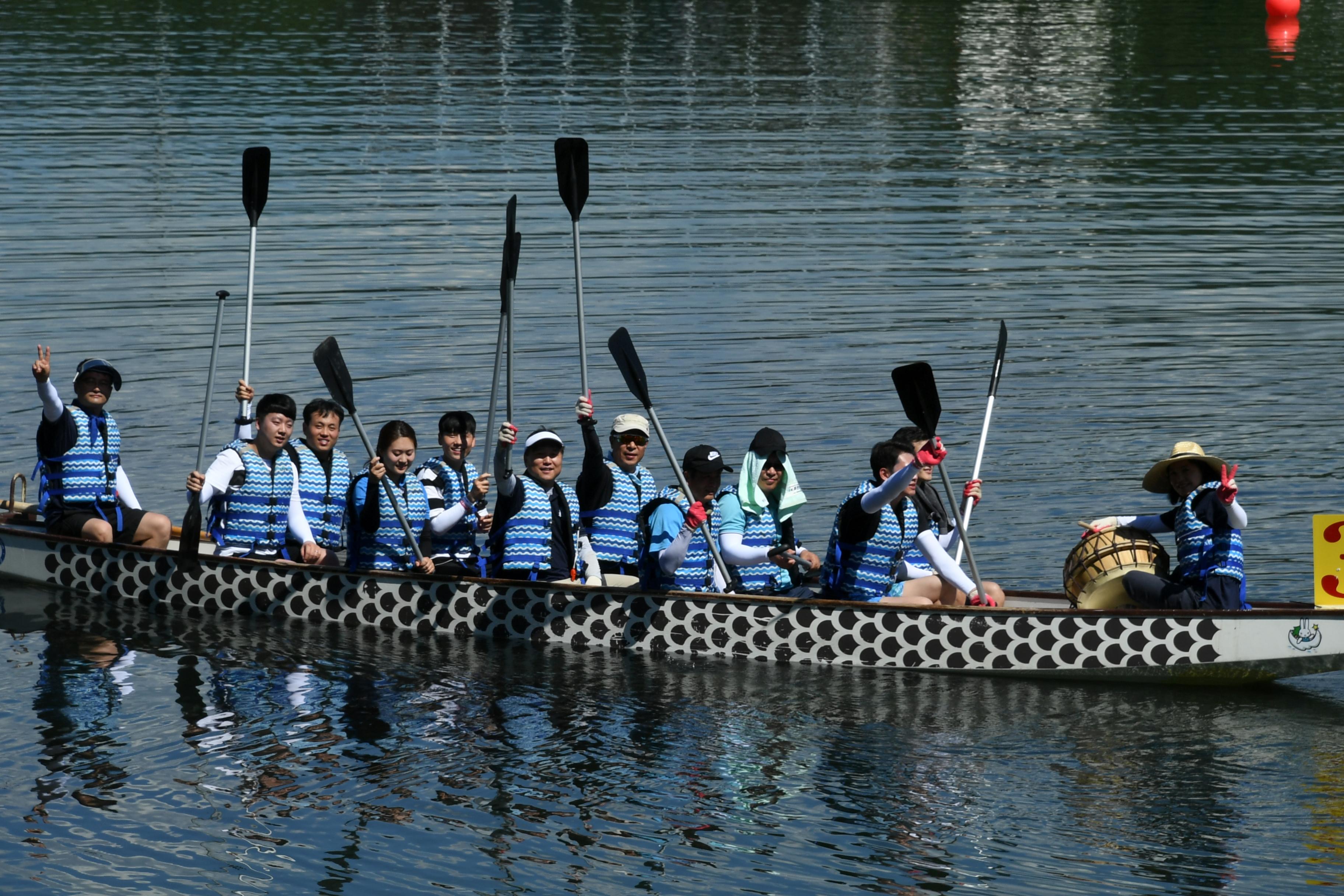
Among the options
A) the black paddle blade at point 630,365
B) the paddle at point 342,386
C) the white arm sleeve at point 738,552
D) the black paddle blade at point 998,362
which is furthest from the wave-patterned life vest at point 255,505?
the black paddle blade at point 998,362

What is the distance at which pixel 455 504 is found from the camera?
15.0 metres

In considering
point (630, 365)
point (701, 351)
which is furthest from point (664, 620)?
point (701, 351)

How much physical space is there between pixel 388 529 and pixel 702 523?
2.94 m

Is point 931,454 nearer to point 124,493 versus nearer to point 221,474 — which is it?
point 221,474

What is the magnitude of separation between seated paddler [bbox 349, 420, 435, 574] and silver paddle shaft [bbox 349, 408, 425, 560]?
2cm

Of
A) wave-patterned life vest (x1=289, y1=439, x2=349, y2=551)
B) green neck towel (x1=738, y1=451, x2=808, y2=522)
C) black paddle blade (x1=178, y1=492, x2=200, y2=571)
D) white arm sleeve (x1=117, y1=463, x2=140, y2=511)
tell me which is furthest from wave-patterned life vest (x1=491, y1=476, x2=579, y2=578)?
white arm sleeve (x1=117, y1=463, x2=140, y2=511)

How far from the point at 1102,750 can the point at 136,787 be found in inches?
239

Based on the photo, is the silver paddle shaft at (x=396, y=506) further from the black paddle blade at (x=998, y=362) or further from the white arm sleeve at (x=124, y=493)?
the black paddle blade at (x=998, y=362)

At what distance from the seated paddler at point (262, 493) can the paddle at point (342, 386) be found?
442mm

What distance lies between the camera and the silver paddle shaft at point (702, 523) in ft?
44.4

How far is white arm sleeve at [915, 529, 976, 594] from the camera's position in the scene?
44.5 feet

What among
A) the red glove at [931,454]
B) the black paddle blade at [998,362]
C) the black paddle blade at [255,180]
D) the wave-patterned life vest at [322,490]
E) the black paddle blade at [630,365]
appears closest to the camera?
the red glove at [931,454]

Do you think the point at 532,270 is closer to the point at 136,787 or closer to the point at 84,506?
the point at 84,506

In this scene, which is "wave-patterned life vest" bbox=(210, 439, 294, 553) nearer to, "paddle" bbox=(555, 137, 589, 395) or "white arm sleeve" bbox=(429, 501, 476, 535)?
"white arm sleeve" bbox=(429, 501, 476, 535)
